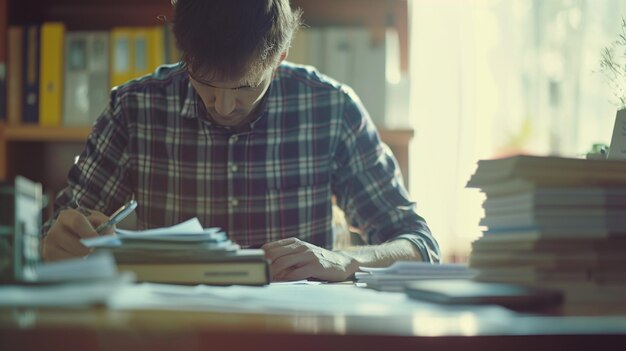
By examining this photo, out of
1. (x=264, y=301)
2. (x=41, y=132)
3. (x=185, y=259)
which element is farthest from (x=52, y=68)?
(x=264, y=301)

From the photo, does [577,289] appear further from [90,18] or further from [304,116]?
[90,18]

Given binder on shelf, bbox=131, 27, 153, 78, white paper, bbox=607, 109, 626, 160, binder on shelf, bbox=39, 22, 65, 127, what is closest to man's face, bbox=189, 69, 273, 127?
white paper, bbox=607, 109, 626, 160

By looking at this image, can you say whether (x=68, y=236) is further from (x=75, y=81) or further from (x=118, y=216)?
(x=75, y=81)

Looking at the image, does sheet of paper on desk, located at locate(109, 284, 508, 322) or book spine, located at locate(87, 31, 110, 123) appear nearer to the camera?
sheet of paper on desk, located at locate(109, 284, 508, 322)

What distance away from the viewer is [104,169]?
1.86m

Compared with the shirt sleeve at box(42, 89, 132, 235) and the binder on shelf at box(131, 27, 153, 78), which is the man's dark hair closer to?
the shirt sleeve at box(42, 89, 132, 235)

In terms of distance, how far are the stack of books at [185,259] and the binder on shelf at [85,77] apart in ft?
4.83

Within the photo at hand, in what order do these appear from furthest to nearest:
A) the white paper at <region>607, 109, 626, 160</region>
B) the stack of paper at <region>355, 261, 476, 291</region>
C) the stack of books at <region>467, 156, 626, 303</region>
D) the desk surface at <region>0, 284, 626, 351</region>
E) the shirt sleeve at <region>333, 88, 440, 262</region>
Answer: the shirt sleeve at <region>333, 88, 440, 262</region> → the white paper at <region>607, 109, 626, 160</region> → the stack of paper at <region>355, 261, 476, 291</region> → the stack of books at <region>467, 156, 626, 303</region> → the desk surface at <region>0, 284, 626, 351</region>

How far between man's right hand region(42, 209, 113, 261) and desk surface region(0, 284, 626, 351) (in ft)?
2.27

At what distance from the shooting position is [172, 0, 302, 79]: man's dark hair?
4.91 feet

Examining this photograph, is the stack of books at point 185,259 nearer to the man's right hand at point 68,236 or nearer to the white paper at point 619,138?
the man's right hand at point 68,236

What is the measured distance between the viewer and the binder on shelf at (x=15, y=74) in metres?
2.42

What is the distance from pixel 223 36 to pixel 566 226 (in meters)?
0.77

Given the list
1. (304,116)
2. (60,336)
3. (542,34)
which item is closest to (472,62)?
(542,34)
